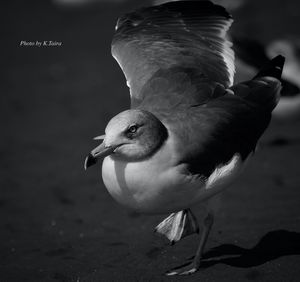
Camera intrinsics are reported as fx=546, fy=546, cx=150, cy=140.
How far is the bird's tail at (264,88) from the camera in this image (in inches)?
181

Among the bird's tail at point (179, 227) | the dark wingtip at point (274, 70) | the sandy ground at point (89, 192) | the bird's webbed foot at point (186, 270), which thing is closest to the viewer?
the bird's webbed foot at point (186, 270)

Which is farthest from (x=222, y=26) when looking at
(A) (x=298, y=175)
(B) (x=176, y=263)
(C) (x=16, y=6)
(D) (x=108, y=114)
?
(C) (x=16, y=6)

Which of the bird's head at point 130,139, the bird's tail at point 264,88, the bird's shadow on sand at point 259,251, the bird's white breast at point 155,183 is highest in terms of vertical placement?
the bird's head at point 130,139

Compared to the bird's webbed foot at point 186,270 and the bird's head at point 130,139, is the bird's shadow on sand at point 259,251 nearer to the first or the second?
the bird's webbed foot at point 186,270

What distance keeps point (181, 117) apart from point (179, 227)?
108 centimetres

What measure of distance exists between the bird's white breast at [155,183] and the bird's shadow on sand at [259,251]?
2.37 feet

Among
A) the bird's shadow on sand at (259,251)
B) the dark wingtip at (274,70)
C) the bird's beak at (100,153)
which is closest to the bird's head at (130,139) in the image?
the bird's beak at (100,153)

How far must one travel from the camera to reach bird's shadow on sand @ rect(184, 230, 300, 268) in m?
4.40

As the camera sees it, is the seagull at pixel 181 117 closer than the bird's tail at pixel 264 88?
Yes

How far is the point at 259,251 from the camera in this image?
456 cm

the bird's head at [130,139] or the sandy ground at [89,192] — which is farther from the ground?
the bird's head at [130,139]

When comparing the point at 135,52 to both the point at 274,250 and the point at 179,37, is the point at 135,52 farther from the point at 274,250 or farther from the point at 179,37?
the point at 274,250

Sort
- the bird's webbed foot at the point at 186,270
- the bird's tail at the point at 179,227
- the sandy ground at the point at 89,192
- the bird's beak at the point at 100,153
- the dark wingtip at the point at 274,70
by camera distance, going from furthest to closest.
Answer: the dark wingtip at the point at 274,70 → the bird's tail at the point at 179,227 → the sandy ground at the point at 89,192 → the bird's webbed foot at the point at 186,270 → the bird's beak at the point at 100,153

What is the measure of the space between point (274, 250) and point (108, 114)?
192 inches
